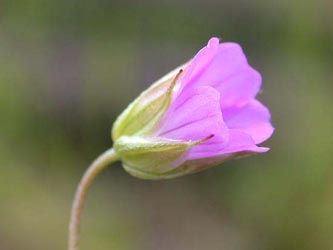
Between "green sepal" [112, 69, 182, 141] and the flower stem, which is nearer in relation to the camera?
the flower stem

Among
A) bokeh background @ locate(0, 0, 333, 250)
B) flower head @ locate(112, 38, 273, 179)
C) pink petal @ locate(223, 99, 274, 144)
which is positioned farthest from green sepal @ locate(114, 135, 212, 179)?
bokeh background @ locate(0, 0, 333, 250)

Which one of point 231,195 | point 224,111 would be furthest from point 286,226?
point 224,111

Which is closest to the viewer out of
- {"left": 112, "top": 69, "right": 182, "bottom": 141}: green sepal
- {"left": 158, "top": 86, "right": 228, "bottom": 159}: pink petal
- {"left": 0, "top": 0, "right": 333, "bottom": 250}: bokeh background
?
{"left": 158, "top": 86, "right": 228, "bottom": 159}: pink petal

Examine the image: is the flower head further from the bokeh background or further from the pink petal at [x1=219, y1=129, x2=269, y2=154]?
the bokeh background

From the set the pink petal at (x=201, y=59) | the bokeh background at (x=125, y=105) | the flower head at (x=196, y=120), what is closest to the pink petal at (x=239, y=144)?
the flower head at (x=196, y=120)

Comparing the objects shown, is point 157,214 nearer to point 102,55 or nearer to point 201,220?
point 201,220
